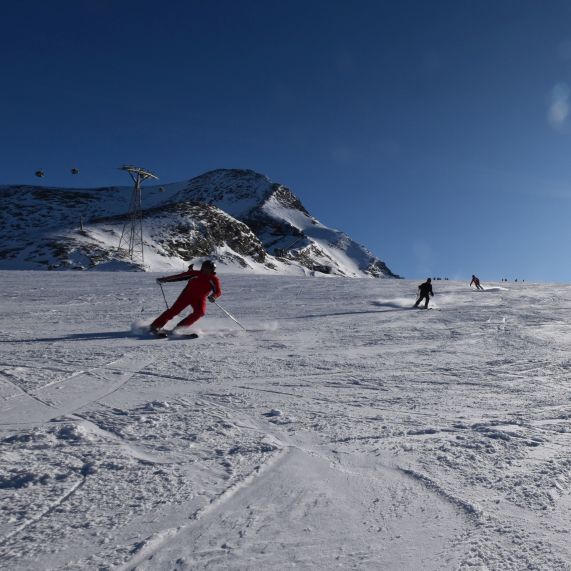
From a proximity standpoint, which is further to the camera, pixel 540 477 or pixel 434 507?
pixel 540 477

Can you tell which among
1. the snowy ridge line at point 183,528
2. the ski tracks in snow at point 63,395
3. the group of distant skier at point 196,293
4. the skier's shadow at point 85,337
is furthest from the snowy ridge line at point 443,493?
the group of distant skier at point 196,293

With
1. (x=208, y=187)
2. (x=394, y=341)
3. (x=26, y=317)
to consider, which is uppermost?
(x=208, y=187)

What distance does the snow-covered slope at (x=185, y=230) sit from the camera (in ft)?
230

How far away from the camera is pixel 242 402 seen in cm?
421

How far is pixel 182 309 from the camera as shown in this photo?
353 inches

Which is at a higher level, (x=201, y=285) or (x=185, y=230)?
(x=185, y=230)

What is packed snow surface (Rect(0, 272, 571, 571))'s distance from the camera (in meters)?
1.99

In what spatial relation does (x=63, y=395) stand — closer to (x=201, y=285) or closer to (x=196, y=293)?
(x=196, y=293)

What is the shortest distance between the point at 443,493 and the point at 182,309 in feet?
23.4

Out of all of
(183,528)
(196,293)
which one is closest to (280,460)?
(183,528)

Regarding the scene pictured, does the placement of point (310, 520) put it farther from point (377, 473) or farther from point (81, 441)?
point (81, 441)

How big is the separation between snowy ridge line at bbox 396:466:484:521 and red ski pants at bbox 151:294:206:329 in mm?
6516

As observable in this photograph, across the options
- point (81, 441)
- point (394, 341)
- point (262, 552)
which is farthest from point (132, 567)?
point (394, 341)

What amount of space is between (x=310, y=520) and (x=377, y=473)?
673 millimetres
